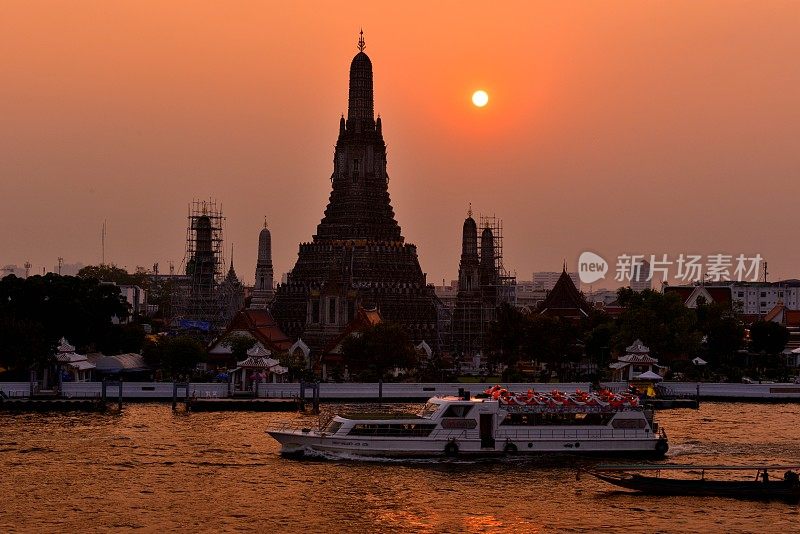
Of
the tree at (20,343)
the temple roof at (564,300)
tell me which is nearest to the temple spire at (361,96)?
the temple roof at (564,300)

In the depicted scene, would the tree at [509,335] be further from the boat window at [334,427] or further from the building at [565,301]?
the boat window at [334,427]

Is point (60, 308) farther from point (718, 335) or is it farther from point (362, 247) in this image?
point (718, 335)

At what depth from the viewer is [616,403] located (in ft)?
231

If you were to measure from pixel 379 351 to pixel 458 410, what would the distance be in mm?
44472

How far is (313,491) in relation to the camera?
201 feet

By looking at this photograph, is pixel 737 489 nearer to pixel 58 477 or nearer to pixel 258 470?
pixel 258 470

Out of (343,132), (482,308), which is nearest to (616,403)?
(343,132)

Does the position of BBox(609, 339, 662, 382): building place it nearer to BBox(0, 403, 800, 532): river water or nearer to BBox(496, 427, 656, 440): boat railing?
BBox(0, 403, 800, 532): river water

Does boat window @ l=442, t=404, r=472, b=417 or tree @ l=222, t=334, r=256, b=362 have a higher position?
tree @ l=222, t=334, r=256, b=362

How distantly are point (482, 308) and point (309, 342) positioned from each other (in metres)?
39.8

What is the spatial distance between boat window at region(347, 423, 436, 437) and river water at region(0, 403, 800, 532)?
4.94ft

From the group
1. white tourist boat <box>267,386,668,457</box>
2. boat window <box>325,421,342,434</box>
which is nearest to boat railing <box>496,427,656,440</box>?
white tourist boat <box>267,386,668,457</box>

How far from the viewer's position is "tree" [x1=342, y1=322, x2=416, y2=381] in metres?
113

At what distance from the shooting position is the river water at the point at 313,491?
5519cm
